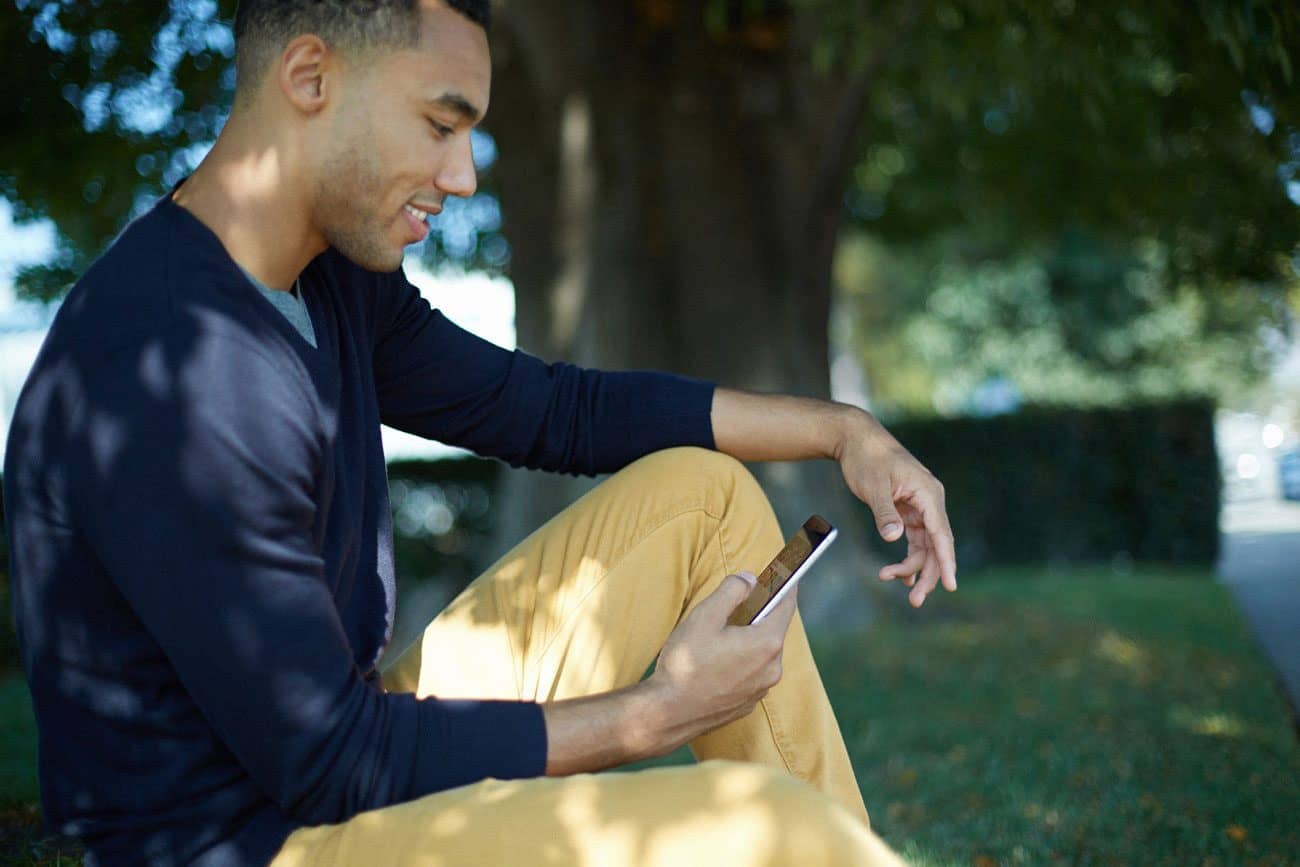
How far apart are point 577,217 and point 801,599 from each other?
2.82 metres

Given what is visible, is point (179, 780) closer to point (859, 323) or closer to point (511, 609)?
point (511, 609)

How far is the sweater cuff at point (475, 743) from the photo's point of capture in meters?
1.84

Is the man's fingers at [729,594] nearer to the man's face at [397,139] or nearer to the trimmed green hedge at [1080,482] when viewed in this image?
the man's face at [397,139]

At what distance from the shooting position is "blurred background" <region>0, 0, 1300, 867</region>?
15.6 feet

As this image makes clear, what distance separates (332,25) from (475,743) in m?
1.20

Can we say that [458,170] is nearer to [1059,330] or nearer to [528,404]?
[528,404]

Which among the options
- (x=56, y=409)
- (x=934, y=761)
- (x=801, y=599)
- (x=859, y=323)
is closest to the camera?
(x=56, y=409)

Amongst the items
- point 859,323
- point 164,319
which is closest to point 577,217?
point 164,319

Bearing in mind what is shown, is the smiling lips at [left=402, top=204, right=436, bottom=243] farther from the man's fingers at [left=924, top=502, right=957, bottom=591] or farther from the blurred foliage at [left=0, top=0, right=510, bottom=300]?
the blurred foliage at [left=0, top=0, right=510, bottom=300]

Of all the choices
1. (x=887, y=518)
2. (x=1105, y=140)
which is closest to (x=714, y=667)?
(x=887, y=518)

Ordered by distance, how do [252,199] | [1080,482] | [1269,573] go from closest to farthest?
[252,199], [1269,573], [1080,482]

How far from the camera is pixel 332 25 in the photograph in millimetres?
2125

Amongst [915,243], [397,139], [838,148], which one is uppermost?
[838,148]

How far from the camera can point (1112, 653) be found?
7.30m
